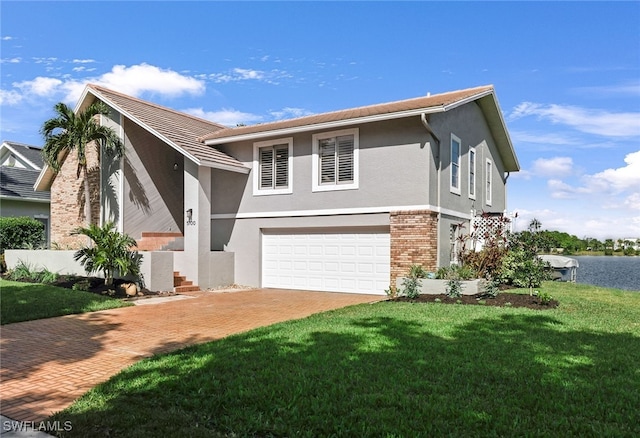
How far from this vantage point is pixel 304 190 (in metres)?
14.6

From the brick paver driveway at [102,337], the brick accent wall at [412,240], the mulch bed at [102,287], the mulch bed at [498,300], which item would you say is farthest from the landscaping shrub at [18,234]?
the mulch bed at [498,300]

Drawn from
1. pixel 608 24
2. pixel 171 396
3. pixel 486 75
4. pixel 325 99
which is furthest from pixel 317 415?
pixel 486 75

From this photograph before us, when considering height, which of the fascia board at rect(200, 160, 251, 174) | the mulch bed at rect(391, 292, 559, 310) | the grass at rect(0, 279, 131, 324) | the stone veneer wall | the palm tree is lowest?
the grass at rect(0, 279, 131, 324)

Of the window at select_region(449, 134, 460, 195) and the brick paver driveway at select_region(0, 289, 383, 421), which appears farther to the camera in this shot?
the window at select_region(449, 134, 460, 195)

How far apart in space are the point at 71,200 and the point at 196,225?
6.57 meters

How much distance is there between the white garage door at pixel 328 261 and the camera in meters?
13.6

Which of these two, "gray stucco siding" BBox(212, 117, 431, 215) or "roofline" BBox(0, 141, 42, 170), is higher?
"roofline" BBox(0, 141, 42, 170)

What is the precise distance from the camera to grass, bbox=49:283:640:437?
146 inches

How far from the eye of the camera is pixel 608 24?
11273 millimetres

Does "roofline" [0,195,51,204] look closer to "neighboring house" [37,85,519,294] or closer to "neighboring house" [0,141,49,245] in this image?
"neighboring house" [0,141,49,245]

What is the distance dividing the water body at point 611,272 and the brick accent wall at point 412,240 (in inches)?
374

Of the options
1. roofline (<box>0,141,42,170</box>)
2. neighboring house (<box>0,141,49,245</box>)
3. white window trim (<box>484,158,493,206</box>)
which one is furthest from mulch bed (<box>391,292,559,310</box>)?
roofline (<box>0,141,42,170</box>)

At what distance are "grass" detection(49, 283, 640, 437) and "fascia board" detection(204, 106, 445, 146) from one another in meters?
6.72

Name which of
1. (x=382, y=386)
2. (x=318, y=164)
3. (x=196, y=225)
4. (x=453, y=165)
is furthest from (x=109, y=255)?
(x=453, y=165)
